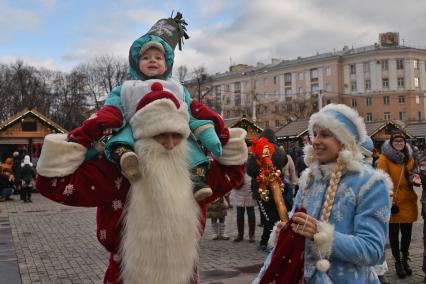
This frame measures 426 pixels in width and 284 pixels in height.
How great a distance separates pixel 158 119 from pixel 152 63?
502mm

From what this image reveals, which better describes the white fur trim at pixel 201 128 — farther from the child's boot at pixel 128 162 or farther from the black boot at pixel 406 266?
the black boot at pixel 406 266

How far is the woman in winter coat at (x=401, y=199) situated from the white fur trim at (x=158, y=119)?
15.6 ft

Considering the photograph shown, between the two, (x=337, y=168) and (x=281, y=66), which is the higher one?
(x=281, y=66)

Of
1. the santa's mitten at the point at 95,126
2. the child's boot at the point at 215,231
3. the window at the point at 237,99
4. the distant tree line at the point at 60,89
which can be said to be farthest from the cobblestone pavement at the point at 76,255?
the window at the point at 237,99

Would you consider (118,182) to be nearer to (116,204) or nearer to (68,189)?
(116,204)

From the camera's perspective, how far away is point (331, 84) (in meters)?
77.2

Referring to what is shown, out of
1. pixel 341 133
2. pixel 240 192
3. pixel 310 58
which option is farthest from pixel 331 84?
pixel 341 133

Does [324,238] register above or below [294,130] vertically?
below

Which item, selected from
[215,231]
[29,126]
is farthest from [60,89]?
[215,231]

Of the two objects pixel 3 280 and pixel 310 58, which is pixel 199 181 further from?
→ pixel 310 58

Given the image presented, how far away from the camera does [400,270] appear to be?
614 cm

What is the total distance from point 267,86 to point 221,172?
3265 inches

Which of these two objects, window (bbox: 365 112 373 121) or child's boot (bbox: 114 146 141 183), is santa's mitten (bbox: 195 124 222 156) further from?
window (bbox: 365 112 373 121)

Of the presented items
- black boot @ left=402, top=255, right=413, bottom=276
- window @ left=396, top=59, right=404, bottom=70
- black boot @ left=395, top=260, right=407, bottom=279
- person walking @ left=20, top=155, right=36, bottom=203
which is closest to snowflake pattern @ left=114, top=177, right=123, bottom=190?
black boot @ left=395, top=260, right=407, bottom=279
